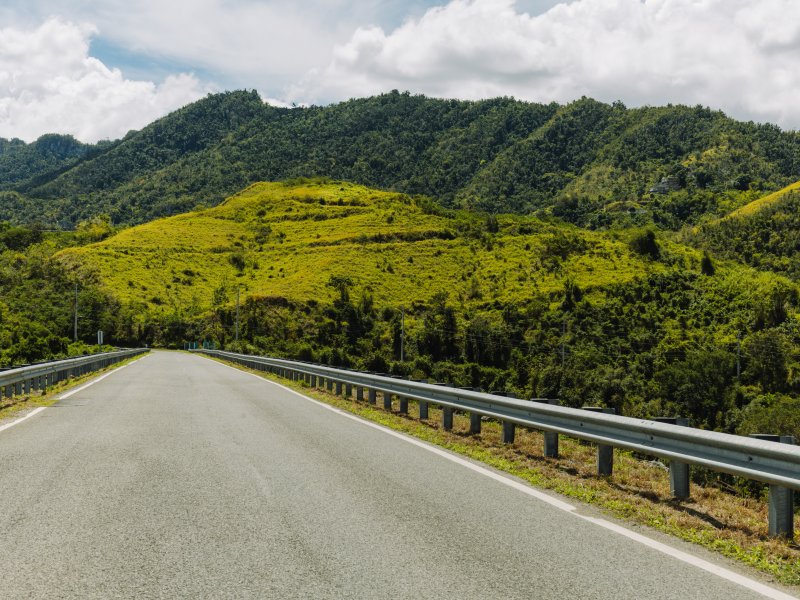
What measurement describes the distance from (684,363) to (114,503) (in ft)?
275

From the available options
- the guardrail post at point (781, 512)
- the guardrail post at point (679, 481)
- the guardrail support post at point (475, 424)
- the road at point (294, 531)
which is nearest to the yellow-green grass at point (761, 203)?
the guardrail support post at point (475, 424)

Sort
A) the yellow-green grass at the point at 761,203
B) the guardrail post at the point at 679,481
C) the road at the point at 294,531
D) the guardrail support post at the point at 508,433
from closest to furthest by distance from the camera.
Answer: the road at the point at 294,531
the guardrail post at the point at 679,481
the guardrail support post at the point at 508,433
the yellow-green grass at the point at 761,203

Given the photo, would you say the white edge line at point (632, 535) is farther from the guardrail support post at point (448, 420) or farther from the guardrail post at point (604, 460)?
the guardrail support post at point (448, 420)

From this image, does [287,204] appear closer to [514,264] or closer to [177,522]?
[514,264]

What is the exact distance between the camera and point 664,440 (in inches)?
275

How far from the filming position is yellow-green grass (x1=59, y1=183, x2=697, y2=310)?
11175 cm

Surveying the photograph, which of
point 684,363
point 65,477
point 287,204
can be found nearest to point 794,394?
point 684,363

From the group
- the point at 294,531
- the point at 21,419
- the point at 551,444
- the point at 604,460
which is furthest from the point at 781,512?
the point at 21,419

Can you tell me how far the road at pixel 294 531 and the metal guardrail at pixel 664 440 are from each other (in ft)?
2.90

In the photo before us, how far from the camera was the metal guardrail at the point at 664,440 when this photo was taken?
5.59m

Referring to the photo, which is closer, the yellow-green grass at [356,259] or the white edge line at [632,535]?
the white edge line at [632,535]

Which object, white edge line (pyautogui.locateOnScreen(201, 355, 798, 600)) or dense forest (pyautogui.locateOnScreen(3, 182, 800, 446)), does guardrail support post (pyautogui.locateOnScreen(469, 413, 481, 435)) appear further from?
dense forest (pyautogui.locateOnScreen(3, 182, 800, 446))

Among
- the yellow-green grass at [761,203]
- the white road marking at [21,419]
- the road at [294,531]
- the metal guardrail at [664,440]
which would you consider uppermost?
the yellow-green grass at [761,203]

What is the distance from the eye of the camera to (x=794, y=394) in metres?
82.4
